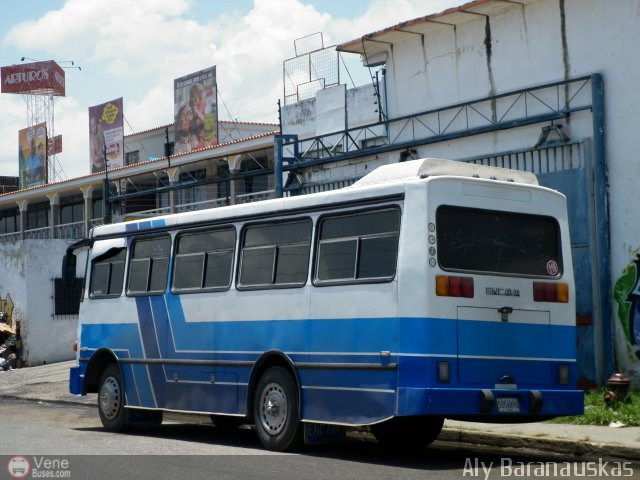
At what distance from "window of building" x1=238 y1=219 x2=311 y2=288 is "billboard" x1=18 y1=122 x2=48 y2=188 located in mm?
44126

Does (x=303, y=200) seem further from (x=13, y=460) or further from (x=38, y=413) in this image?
(x=38, y=413)

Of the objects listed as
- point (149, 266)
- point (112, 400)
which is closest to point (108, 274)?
point (149, 266)

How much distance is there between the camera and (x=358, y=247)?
11.9m

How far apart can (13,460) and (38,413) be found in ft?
28.3

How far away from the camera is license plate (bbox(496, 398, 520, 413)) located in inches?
448

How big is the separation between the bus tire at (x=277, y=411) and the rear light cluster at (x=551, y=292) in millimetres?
2815

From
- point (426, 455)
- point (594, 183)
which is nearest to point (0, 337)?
point (594, 183)

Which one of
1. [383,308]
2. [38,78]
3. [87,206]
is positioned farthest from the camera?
[38,78]

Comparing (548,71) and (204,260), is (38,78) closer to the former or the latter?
(548,71)

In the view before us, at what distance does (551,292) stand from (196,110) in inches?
1319

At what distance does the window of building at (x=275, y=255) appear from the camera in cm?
1270

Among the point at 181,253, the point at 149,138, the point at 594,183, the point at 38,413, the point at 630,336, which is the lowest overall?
the point at 38,413

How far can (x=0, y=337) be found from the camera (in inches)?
1325

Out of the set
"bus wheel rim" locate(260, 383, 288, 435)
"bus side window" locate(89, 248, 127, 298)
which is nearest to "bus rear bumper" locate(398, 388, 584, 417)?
"bus wheel rim" locate(260, 383, 288, 435)
